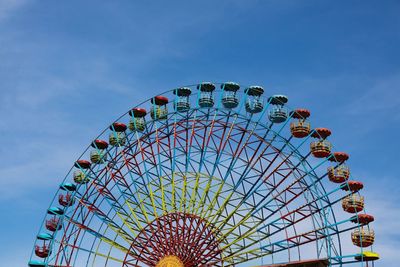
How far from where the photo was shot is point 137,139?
41750 millimetres

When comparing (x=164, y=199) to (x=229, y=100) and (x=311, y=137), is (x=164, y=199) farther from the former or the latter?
(x=311, y=137)

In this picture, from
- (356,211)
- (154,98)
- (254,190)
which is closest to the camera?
(356,211)

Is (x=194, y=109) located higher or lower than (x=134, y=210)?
higher

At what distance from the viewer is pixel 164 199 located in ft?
129

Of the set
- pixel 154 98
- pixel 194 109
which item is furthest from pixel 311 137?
pixel 154 98

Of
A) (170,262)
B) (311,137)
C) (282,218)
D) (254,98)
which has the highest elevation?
(254,98)

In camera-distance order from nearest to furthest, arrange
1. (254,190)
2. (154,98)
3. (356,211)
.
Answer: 1. (356,211)
2. (254,190)
3. (154,98)

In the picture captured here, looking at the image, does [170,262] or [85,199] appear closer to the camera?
[170,262]

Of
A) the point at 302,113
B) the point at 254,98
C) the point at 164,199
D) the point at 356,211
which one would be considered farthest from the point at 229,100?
the point at 356,211

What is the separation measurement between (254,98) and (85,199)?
13018 mm

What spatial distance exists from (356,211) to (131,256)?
13798 mm

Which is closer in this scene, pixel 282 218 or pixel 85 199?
pixel 282 218

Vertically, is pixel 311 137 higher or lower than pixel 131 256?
higher

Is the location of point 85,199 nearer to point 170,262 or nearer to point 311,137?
point 170,262
